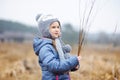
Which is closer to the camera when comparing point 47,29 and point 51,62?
point 51,62

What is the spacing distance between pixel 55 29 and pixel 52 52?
0.71 feet

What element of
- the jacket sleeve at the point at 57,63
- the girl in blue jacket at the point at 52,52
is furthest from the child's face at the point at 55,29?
the jacket sleeve at the point at 57,63

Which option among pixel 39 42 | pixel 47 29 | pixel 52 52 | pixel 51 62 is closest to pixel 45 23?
pixel 47 29

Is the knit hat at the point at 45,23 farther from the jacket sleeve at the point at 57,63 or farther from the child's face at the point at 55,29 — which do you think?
the jacket sleeve at the point at 57,63

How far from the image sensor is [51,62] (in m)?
3.31

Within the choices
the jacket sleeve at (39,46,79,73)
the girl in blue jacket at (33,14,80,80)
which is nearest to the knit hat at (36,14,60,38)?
the girl in blue jacket at (33,14,80,80)

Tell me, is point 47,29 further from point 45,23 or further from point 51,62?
point 51,62

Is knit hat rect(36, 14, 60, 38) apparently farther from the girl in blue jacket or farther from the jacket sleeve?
the jacket sleeve

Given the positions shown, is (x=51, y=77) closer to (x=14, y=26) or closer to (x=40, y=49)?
A: (x=40, y=49)

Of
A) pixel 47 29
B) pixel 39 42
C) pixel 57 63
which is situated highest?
pixel 47 29

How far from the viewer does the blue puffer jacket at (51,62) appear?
331 centimetres

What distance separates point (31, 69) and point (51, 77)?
21.8 ft

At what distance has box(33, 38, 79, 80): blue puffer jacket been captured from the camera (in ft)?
10.9

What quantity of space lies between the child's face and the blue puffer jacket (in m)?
0.07
